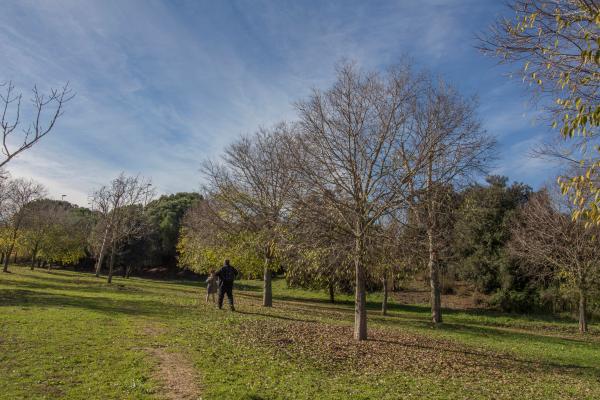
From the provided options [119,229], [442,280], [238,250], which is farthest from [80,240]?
[442,280]

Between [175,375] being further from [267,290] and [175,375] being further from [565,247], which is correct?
[565,247]

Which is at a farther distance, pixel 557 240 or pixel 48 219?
pixel 48 219

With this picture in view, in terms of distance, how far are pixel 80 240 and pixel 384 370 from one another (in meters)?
45.5

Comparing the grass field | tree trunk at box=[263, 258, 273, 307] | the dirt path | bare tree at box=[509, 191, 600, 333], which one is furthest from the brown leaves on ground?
bare tree at box=[509, 191, 600, 333]

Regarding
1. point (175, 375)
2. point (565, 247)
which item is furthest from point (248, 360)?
point (565, 247)

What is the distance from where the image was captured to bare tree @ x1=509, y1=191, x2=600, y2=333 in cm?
2266

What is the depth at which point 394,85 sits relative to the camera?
13203 mm

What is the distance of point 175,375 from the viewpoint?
25.8 feet

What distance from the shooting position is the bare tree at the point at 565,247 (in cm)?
2266

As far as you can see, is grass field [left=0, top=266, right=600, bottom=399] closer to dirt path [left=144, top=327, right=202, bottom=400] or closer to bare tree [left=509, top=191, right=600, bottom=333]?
dirt path [left=144, top=327, right=202, bottom=400]

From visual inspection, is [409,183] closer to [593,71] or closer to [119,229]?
[593,71]

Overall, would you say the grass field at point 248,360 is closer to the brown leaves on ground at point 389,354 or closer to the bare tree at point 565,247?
the brown leaves on ground at point 389,354

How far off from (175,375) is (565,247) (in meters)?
22.9

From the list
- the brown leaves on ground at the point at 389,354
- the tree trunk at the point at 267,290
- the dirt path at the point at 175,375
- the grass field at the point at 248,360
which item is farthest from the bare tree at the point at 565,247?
the dirt path at the point at 175,375
